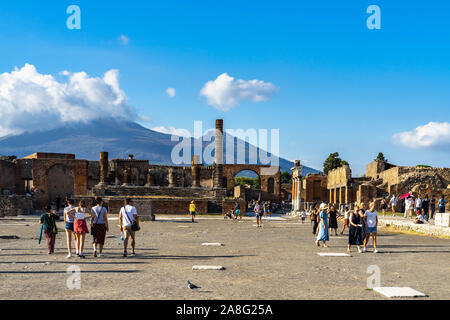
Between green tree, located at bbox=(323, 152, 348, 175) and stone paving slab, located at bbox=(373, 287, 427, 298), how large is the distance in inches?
2964

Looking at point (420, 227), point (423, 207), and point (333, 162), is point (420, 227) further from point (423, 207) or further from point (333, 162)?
point (333, 162)

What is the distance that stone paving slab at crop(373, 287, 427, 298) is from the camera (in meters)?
6.96

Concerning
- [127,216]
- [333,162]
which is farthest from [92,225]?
[333,162]

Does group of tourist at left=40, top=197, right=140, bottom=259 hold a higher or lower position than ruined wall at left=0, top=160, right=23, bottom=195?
lower

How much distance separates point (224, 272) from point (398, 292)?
3.39 m

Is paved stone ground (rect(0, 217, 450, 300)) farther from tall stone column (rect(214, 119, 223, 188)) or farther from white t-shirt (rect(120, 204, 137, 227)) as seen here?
tall stone column (rect(214, 119, 223, 188))

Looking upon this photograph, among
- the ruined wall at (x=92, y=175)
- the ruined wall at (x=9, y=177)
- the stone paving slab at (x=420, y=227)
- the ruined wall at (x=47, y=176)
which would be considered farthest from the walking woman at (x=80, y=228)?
the ruined wall at (x=92, y=175)

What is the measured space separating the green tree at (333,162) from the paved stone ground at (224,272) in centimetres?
6791

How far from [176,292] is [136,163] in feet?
210

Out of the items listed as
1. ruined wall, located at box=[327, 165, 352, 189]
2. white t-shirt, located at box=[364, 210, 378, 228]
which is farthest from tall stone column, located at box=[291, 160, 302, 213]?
white t-shirt, located at box=[364, 210, 378, 228]
